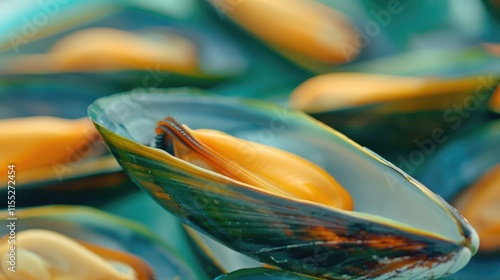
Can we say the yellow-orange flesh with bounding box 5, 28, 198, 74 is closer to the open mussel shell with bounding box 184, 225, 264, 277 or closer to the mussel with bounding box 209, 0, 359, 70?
the mussel with bounding box 209, 0, 359, 70

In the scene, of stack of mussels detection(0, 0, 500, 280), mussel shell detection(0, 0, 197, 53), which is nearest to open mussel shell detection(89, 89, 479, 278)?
stack of mussels detection(0, 0, 500, 280)

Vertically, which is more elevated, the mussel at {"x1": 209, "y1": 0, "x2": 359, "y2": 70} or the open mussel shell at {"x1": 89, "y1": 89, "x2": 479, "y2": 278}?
the mussel at {"x1": 209, "y1": 0, "x2": 359, "y2": 70}

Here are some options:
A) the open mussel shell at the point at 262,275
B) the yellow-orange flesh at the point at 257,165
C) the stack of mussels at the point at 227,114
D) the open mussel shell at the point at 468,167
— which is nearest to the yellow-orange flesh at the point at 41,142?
the stack of mussels at the point at 227,114

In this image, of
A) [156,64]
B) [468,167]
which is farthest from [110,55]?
[468,167]

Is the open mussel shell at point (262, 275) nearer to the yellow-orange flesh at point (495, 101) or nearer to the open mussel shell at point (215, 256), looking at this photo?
the open mussel shell at point (215, 256)

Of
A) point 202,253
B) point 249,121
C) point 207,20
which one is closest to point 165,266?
point 202,253

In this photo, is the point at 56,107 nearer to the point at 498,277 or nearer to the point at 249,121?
the point at 249,121

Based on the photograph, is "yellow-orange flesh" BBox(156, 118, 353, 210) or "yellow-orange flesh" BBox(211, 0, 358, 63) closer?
"yellow-orange flesh" BBox(156, 118, 353, 210)
